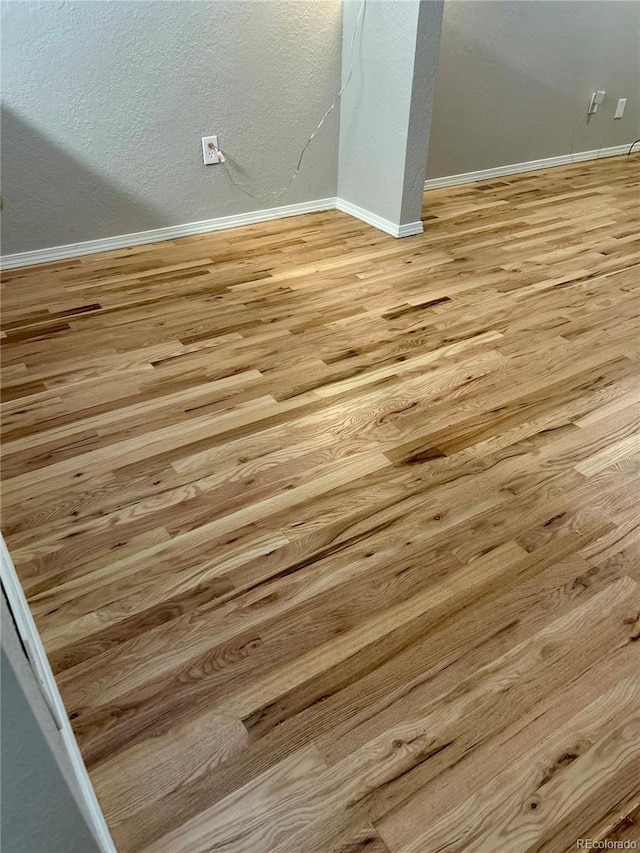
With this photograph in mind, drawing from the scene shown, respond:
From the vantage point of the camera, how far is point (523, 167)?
361 cm

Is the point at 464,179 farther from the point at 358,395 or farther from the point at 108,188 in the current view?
the point at 358,395

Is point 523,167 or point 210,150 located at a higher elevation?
point 210,150

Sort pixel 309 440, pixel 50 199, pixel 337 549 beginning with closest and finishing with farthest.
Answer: pixel 337 549 → pixel 309 440 → pixel 50 199

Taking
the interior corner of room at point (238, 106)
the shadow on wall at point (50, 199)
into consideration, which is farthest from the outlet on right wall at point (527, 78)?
the shadow on wall at point (50, 199)

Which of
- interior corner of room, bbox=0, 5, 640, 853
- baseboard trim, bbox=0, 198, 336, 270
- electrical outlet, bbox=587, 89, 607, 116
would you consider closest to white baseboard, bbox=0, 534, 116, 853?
interior corner of room, bbox=0, 5, 640, 853

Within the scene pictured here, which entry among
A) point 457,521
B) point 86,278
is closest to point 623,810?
point 457,521

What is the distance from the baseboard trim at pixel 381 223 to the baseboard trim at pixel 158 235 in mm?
105

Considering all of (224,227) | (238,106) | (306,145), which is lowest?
(224,227)

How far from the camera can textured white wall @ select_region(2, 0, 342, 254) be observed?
2.14 m

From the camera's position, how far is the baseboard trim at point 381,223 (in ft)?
8.84

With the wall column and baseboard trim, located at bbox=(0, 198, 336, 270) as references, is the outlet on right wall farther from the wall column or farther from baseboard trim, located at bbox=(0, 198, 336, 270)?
baseboard trim, located at bbox=(0, 198, 336, 270)

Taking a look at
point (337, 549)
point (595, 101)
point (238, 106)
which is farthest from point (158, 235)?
point (595, 101)

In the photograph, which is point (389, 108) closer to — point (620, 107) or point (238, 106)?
point (238, 106)

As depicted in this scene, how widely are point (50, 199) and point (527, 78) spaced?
2.57 metres
